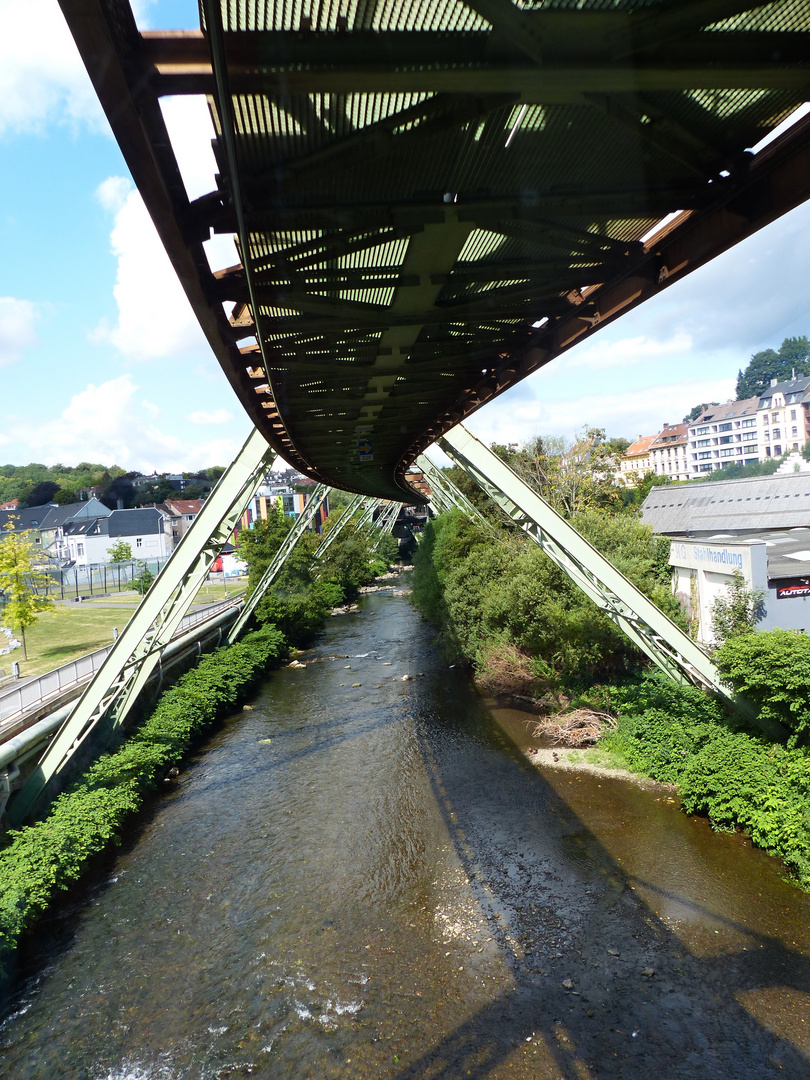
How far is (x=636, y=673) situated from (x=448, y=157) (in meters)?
11.5

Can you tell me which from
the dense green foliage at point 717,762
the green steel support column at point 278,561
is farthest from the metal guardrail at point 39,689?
the dense green foliage at point 717,762

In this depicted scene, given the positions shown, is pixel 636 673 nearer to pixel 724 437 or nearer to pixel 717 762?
pixel 717 762

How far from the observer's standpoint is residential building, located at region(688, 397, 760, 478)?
65125 mm

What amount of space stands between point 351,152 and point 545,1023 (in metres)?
7.02

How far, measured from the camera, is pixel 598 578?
10586 millimetres

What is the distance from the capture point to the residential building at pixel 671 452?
2874 inches

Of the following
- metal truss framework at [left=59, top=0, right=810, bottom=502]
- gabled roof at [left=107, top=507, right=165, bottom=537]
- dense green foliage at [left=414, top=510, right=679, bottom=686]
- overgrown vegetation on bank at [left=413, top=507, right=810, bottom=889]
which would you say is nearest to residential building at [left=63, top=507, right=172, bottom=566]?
gabled roof at [left=107, top=507, right=165, bottom=537]

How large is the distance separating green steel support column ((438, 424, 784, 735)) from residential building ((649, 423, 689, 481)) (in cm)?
6563

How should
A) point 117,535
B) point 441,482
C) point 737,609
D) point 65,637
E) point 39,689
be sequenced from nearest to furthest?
point 39,689 < point 737,609 < point 65,637 < point 441,482 < point 117,535

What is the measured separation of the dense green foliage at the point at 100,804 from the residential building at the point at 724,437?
62.5 m

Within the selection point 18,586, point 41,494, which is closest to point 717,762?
point 18,586

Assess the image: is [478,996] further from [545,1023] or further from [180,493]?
[180,493]

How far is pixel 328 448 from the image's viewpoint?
10.5 meters

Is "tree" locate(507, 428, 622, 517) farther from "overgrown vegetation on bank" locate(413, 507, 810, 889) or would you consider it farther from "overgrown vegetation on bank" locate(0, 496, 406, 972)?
"overgrown vegetation on bank" locate(0, 496, 406, 972)
